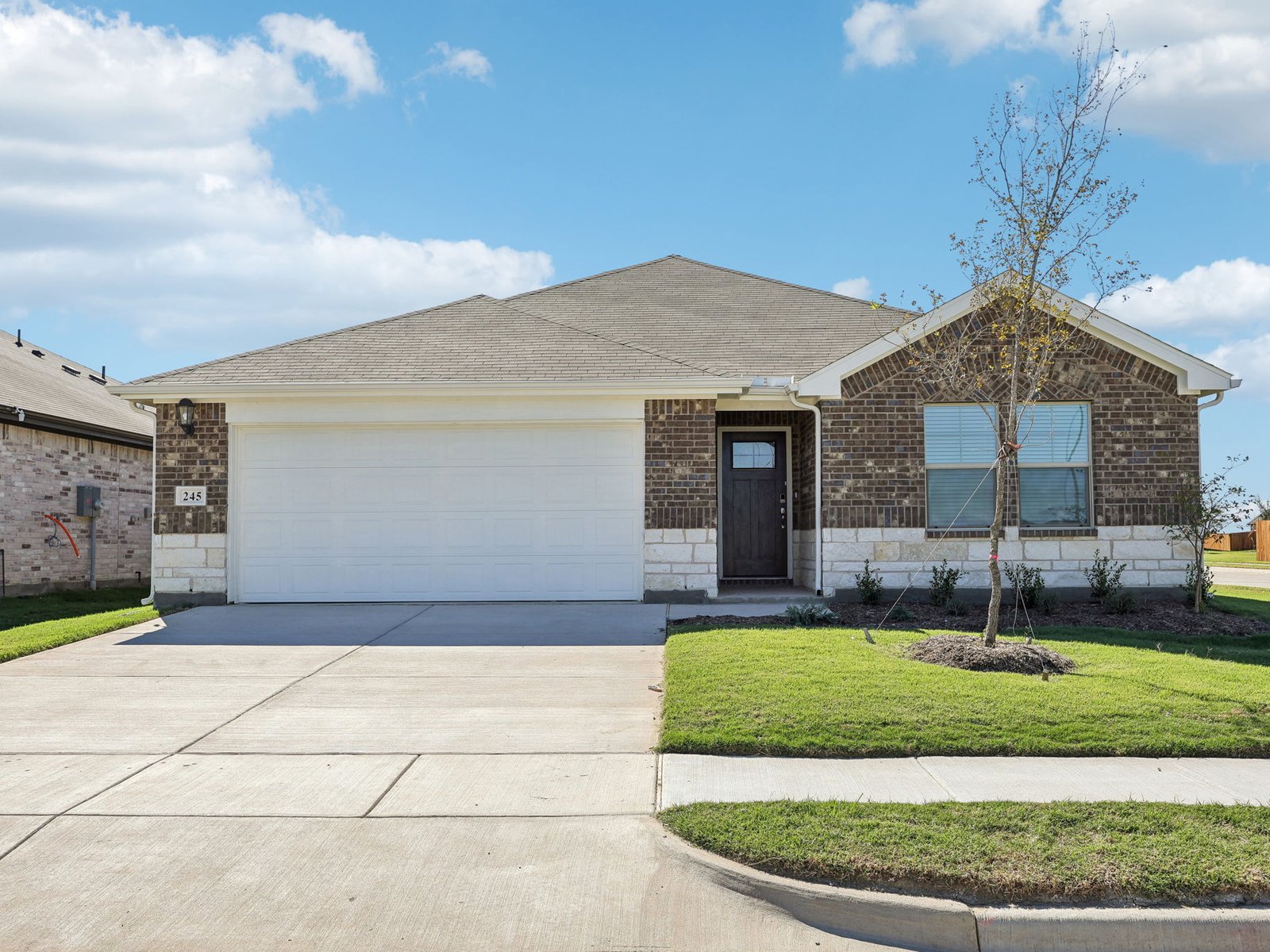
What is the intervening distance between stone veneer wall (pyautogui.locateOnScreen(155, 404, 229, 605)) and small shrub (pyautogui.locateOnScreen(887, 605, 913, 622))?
27.7 ft

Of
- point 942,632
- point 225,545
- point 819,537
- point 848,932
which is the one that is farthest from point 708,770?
point 225,545

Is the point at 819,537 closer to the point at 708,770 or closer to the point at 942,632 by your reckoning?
the point at 942,632

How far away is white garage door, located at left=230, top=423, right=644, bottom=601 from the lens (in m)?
Result: 13.1

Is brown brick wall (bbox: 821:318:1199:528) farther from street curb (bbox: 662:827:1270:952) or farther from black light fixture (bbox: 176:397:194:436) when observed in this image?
street curb (bbox: 662:827:1270:952)

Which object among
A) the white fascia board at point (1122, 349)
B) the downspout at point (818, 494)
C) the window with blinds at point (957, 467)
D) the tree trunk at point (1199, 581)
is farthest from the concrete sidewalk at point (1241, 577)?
the downspout at point (818, 494)

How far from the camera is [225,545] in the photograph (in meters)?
13.2

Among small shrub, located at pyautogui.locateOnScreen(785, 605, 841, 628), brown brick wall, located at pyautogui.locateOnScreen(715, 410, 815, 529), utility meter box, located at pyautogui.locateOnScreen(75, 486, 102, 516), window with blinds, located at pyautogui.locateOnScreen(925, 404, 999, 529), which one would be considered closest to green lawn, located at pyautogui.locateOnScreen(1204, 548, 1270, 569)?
window with blinds, located at pyautogui.locateOnScreen(925, 404, 999, 529)

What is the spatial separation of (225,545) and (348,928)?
1020cm

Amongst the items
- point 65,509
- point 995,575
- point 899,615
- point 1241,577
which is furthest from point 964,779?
point 1241,577

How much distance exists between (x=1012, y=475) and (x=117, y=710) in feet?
34.3

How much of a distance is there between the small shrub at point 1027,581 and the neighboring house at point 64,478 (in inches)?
456

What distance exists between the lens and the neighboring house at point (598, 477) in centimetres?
1302

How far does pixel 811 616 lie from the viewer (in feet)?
36.3

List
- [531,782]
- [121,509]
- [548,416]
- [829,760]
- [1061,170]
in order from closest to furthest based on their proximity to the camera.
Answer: [531,782]
[829,760]
[1061,170]
[548,416]
[121,509]
